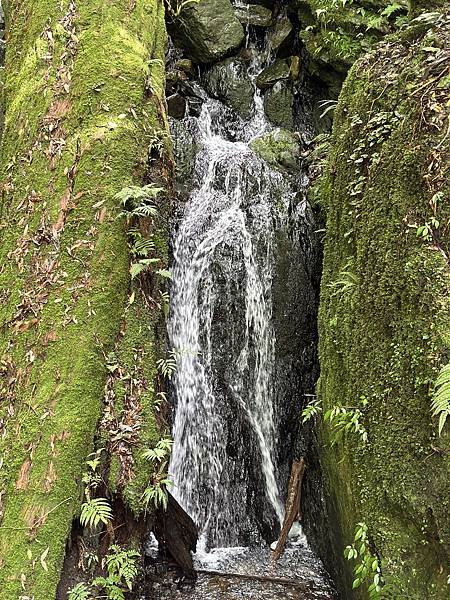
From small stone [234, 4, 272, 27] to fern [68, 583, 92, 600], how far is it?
1137cm

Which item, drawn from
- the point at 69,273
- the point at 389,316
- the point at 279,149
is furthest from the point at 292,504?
the point at 279,149

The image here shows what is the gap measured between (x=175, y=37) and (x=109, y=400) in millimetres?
9414

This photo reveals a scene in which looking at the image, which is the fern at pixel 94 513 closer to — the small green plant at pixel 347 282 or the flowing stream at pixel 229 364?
the small green plant at pixel 347 282

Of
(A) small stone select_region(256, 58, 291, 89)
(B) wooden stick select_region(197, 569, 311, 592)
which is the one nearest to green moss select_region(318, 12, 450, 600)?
(B) wooden stick select_region(197, 569, 311, 592)

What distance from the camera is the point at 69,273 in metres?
3.96

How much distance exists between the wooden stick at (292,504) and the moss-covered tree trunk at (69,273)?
9.25 ft

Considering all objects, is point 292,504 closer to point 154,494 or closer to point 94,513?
point 154,494

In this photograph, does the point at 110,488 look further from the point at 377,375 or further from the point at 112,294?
the point at 377,375

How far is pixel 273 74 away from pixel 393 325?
353 inches

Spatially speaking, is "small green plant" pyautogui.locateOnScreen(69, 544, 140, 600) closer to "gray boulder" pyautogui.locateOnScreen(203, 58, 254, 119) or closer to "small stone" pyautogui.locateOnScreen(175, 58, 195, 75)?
"gray boulder" pyautogui.locateOnScreen(203, 58, 254, 119)

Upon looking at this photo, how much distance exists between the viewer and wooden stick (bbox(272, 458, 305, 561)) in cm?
562

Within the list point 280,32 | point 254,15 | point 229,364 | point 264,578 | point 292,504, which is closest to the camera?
point 264,578

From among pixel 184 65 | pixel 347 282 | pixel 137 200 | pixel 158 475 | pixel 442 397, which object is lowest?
pixel 158 475

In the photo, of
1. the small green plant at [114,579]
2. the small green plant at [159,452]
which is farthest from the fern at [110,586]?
the small green plant at [159,452]
